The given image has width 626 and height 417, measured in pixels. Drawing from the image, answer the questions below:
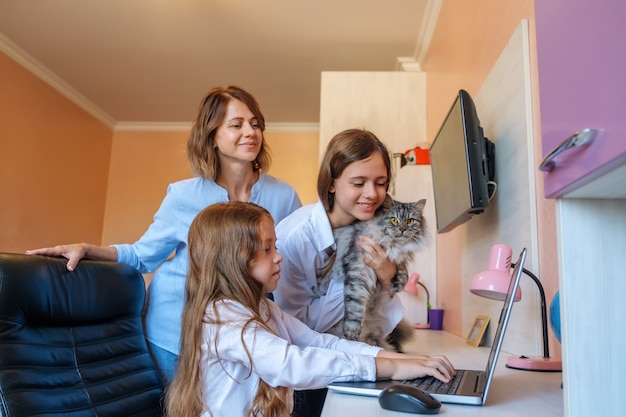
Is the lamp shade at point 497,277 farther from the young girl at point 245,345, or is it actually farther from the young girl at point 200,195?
the young girl at point 200,195

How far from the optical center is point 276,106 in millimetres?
4902

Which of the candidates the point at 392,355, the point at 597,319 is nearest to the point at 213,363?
the point at 392,355

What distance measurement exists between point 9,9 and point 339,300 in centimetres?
327

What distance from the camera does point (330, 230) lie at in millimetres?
1415

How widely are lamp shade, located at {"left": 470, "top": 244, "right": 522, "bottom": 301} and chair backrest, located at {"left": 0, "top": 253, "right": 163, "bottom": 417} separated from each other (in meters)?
0.87

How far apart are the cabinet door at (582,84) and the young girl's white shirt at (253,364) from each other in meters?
0.53

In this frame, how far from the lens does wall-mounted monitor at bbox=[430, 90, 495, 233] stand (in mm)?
1482

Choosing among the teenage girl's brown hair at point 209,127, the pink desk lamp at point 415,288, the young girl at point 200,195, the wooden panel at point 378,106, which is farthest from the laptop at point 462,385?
the wooden panel at point 378,106

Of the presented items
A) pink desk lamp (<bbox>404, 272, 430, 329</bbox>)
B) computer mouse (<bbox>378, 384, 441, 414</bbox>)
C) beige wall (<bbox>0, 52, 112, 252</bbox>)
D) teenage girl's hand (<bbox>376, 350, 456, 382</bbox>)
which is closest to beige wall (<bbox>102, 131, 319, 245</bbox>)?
beige wall (<bbox>0, 52, 112, 252</bbox>)

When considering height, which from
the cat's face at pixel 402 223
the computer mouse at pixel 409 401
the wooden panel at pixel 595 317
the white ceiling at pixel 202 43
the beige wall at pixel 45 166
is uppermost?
the white ceiling at pixel 202 43

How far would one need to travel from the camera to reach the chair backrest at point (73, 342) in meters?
1.00

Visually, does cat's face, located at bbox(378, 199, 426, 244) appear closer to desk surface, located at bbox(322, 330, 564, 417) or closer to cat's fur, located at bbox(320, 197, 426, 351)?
cat's fur, located at bbox(320, 197, 426, 351)

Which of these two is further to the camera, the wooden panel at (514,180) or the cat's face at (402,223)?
the cat's face at (402,223)

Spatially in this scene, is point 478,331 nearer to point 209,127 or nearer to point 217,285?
point 217,285
